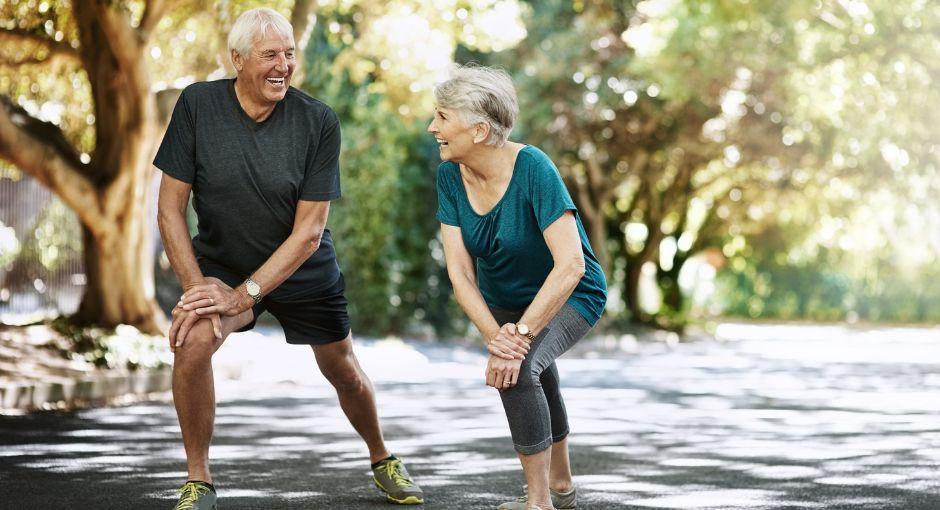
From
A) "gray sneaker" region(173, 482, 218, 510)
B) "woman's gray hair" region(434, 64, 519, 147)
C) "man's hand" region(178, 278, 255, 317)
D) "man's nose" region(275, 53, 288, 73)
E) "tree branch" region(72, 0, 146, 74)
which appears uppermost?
"tree branch" region(72, 0, 146, 74)

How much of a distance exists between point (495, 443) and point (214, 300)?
4082 millimetres

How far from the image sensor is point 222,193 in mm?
5121

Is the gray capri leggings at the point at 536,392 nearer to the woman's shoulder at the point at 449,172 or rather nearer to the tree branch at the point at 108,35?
the woman's shoulder at the point at 449,172

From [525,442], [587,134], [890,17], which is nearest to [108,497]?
[525,442]

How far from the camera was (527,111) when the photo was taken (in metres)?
23.9

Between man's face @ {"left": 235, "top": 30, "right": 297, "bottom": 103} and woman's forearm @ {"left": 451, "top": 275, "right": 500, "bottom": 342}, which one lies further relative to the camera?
man's face @ {"left": 235, "top": 30, "right": 297, "bottom": 103}

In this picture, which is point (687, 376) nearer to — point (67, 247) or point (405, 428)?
point (405, 428)

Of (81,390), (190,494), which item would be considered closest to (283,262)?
(190,494)

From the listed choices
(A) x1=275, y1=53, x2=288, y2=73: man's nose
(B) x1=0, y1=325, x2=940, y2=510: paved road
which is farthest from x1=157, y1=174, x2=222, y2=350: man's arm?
(B) x1=0, y1=325, x2=940, y2=510: paved road

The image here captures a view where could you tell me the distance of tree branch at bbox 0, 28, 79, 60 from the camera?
1424 centimetres

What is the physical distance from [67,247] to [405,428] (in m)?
15.2

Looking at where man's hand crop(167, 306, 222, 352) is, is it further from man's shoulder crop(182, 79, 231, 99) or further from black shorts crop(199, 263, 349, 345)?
man's shoulder crop(182, 79, 231, 99)

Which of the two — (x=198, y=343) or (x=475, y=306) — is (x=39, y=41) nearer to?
(x=198, y=343)

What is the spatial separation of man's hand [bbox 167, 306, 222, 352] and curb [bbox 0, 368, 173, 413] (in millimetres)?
5391
